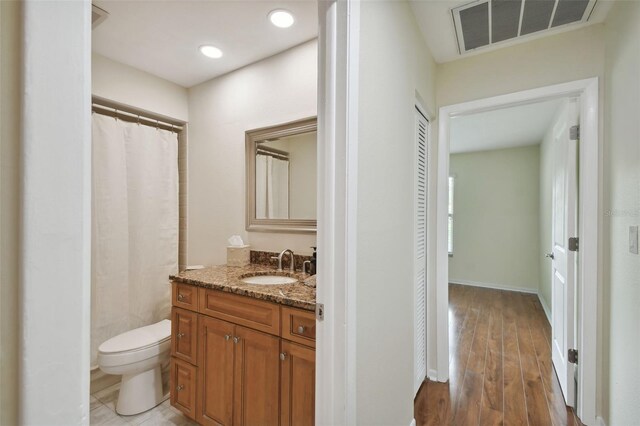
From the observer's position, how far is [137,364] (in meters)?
1.92

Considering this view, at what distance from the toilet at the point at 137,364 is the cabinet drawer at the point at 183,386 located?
216 mm

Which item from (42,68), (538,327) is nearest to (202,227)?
(42,68)

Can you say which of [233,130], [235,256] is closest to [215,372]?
[235,256]

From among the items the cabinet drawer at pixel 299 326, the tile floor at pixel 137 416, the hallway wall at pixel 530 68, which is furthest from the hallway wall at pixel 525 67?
the tile floor at pixel 137 416

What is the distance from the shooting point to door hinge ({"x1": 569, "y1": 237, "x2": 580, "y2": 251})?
6.28 ft

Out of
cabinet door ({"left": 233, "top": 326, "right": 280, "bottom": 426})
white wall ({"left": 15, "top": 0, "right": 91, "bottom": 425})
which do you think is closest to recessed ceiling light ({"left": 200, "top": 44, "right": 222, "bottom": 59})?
cabinet door ({"left": 233, "top": 326, "right": 280, "bottom": 426})

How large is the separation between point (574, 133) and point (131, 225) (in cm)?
325

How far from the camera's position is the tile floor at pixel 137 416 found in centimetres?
190

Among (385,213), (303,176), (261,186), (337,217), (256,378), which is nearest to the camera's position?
(337,217)

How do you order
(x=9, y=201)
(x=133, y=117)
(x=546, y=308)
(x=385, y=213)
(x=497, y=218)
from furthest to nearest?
1. (x=497, y=218)
2. (x=546, y=308)
3. (x=133, y=117)
4. (x=385, y=213)
5. (x=9, y=201)

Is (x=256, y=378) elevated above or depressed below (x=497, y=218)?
below

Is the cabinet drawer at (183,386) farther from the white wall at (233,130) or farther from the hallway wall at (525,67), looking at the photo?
the hallway wall at (525,67)

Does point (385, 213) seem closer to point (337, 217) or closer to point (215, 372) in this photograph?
point (337, 217)

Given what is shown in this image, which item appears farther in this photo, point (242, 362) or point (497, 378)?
point (497, 378)
